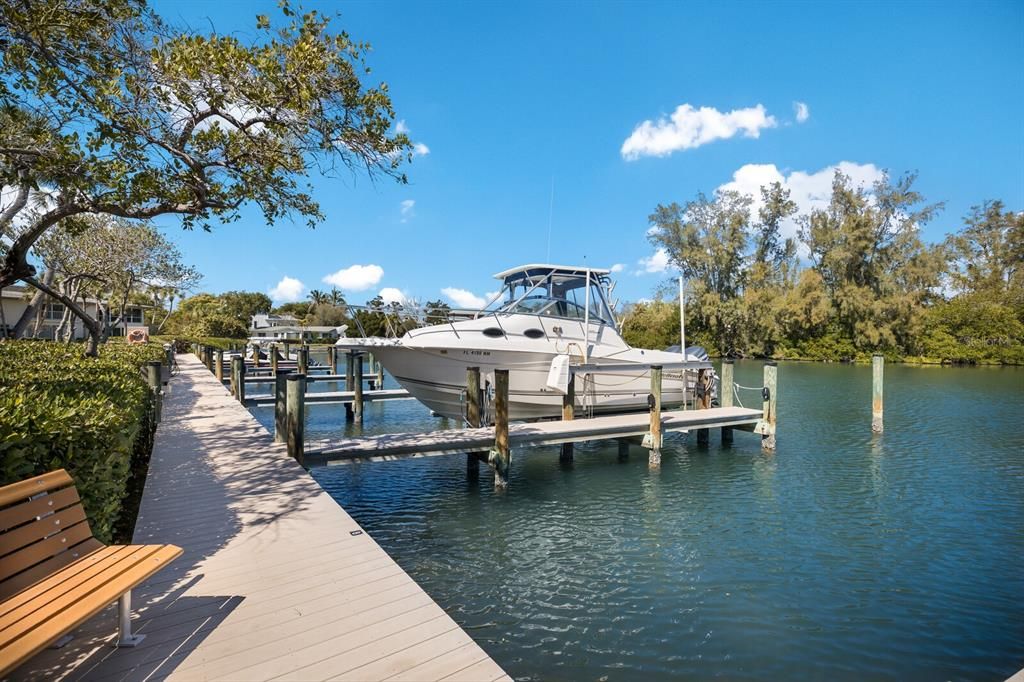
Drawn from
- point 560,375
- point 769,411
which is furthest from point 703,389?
point 560,375

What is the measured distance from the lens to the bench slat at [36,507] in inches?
112

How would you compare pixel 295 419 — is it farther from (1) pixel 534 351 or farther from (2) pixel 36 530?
(1) pixel 534 351

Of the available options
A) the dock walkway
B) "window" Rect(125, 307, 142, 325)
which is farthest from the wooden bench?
"window" Rect(125, 307, 142, 325)

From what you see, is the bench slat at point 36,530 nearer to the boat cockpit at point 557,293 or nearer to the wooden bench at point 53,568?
the wooden bench at point 53,568

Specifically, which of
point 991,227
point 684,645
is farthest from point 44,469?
Result: point 991,227

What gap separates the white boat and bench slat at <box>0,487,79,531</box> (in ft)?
29.8

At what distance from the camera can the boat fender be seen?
12.2 metres

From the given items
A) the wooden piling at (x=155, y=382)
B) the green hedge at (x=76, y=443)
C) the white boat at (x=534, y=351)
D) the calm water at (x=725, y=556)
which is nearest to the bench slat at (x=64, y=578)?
the green hedge at (x=76, y=443)

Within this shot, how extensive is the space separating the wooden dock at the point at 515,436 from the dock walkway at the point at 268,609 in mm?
2454

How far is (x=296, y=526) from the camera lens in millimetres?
5105

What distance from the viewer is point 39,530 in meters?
3.04

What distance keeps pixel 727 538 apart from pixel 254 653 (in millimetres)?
6436

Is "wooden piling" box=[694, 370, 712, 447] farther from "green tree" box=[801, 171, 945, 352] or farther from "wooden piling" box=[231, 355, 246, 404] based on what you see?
"green tree" box=[801, 171, 945, 352]

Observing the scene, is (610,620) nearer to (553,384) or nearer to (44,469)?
(44,469)
